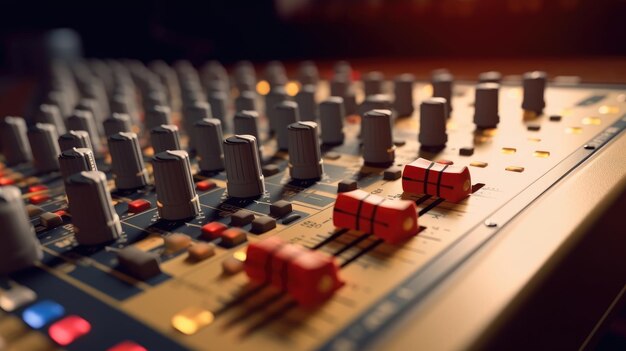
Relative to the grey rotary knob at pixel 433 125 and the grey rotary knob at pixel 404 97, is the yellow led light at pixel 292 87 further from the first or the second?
the grey rotary knob at pixel 433 125

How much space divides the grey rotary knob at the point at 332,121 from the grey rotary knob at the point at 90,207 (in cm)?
67

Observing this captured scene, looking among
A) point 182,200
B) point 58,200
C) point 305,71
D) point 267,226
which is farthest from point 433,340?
point 305,71

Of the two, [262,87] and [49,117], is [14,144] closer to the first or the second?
[49,117]

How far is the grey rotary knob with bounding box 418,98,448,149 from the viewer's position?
1266mm

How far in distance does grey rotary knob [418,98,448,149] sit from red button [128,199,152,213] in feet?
2.18

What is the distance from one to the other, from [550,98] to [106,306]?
148 cm

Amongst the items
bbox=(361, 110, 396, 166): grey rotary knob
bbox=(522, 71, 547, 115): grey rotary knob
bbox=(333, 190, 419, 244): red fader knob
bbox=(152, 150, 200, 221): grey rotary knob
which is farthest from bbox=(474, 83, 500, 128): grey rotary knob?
bbox=(152, 150, 200, 221): grey rotary knob

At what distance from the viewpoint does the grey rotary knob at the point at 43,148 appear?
1.35 m

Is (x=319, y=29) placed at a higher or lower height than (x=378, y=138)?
higher

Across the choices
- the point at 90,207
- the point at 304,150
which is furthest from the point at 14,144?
the point at 304,150

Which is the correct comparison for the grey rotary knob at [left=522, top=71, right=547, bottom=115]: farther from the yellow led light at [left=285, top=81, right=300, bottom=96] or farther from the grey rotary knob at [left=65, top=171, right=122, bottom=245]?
the grey rotary knob at [left=65, top=171, right=122, bottom=245]

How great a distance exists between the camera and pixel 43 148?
135cm

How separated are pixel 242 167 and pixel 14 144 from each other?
0.87 meters

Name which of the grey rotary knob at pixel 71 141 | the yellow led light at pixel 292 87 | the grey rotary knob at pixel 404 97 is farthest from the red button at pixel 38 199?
the yellow led light at pixel 292 87
